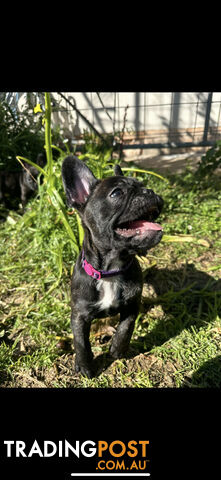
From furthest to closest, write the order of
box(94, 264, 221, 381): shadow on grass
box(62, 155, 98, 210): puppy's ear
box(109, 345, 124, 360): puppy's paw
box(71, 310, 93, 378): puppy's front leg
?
1. box(94, 264, 221, 381): shadow on grass
2. box(109, 345, 124, 360): puppy's paw
3. box(71, 310, 93, 378): puppy's front leg
4. box(62, 155, 98, 210): puppy's ear

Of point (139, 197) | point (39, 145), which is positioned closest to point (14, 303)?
point (139, 197)

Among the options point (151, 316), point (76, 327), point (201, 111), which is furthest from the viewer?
point (201, 111)

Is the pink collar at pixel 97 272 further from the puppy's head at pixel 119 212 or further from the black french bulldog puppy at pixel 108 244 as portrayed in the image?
the puppy's head at pixel 119 212

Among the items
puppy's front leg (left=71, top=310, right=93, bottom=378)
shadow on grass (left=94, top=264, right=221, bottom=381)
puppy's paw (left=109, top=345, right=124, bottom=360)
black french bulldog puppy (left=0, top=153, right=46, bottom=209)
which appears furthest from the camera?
black french bulldog puppy (left=0, top=153, right=46, bottom=209)

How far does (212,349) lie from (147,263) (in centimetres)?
134

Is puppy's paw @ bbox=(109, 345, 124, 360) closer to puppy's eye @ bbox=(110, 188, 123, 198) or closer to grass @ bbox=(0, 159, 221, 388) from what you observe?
grass @ bbox=(0, 159, 221, 388)

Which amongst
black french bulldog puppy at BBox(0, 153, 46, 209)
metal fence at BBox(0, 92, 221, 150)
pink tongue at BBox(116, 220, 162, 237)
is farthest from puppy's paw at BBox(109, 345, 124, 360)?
metal fence at BBox(0, 92, 221, 150)

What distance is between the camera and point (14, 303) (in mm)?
3656

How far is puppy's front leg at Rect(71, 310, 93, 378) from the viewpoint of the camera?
99.1 inches

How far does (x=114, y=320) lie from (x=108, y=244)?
1.30 metres

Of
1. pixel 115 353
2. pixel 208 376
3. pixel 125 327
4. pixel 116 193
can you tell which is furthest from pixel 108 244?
pixel 208 376

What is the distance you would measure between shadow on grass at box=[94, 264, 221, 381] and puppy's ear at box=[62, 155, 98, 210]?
1.43 metres

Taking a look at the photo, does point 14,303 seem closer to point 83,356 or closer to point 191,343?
point 83,356

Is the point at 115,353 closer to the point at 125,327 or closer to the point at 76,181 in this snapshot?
the point at 125,327
